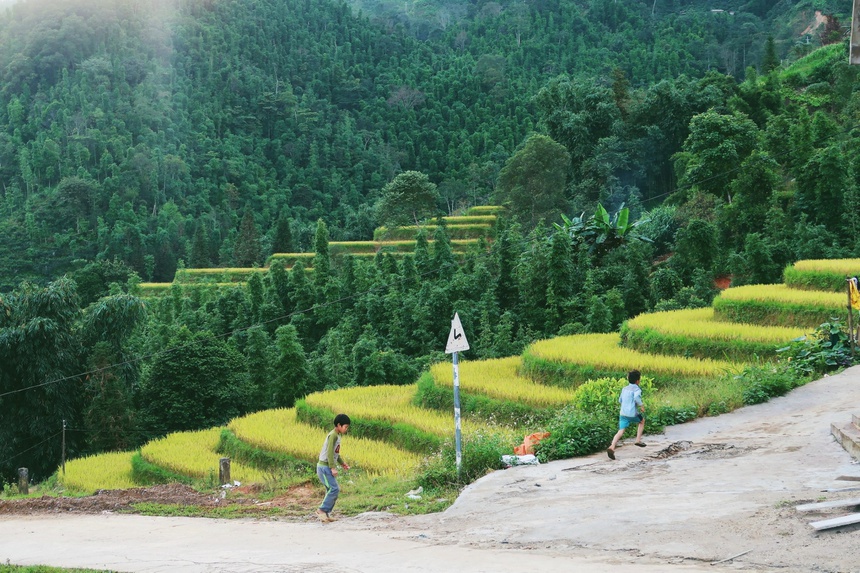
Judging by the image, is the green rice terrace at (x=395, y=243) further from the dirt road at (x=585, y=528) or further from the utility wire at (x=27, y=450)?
the dirt road at (x=585, y=528)

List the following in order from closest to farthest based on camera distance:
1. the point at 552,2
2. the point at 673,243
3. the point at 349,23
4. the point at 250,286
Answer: the point at 673,243, the point at 250,286, the point at 552,2, the point at 349,23

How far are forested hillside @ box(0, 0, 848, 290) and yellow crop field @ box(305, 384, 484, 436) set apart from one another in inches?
1038

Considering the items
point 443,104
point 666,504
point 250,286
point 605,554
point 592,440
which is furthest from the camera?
point 443,104

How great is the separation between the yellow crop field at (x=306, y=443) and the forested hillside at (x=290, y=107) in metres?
27.8

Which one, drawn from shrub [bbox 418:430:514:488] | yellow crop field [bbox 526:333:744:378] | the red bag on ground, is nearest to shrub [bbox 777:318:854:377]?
yellow crop field [bbox 526:333:744:378]

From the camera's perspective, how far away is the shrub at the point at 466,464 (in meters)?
10.7

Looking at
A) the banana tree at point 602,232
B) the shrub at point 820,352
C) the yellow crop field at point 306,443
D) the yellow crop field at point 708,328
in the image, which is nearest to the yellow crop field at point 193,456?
the yellow crop field at point 306,443

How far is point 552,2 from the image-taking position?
315ft

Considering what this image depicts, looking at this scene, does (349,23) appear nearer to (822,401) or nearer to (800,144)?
(800,144)

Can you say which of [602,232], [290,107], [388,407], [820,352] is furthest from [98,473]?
[290,107]

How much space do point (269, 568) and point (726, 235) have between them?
26.9 m

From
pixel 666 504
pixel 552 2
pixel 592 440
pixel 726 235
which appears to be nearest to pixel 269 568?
pixel 666 504

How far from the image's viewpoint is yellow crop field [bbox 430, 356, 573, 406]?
16.2 m

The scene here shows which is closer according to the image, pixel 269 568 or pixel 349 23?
pixel 269 568
